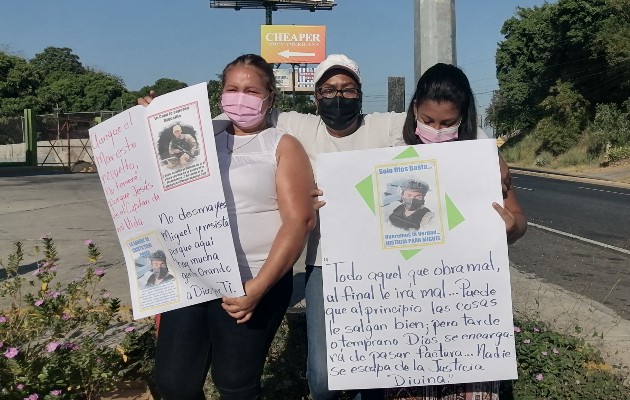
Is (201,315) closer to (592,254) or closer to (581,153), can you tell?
(592,254)

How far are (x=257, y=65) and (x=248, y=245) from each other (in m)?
0.67

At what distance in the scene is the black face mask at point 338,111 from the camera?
2.55 meters

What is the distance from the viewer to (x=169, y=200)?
7.84 ft

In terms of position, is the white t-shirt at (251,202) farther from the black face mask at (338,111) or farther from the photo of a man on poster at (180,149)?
the black face mask at (338,111)

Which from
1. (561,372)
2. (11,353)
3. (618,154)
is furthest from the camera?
(618,154)

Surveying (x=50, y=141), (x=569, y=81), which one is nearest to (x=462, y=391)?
(x=50, y=141)

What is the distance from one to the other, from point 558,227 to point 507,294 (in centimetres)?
946

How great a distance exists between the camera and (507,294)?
7.55 feet

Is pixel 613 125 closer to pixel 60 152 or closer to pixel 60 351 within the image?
pixel 60 152

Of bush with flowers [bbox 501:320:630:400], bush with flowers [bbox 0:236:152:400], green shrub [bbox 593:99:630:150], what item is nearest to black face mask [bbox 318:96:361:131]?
bush with flowers [bbox 0:236:152:400]

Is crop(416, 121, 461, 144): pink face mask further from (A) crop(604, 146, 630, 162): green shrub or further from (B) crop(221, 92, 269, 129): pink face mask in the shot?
(A) crop(604, 146, 630, 162): green shrub

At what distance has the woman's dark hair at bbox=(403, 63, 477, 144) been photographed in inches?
92.2

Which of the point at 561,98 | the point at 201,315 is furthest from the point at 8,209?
the point at 561,98

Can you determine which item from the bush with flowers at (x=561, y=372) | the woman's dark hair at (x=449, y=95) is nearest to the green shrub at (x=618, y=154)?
the bush with flowers at (x=561, y=372)
